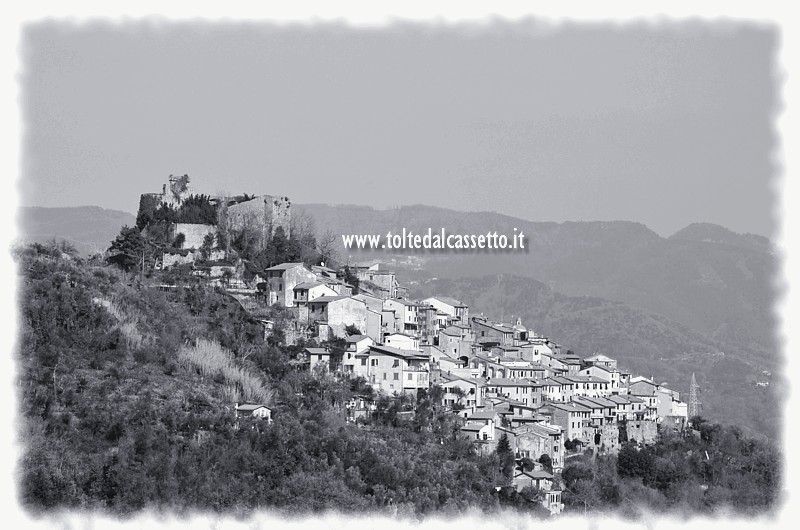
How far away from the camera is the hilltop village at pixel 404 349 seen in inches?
1205

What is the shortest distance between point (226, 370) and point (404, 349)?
197 inches

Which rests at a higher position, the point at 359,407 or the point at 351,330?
the point at 351,330

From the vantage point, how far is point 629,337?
3526 inches

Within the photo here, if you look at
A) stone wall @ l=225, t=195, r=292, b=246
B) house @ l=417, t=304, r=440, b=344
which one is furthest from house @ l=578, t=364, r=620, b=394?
stone wall @ l=225, t=195, r=292, b=246

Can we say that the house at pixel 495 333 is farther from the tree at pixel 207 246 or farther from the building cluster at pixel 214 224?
the tree at pixel 207 246

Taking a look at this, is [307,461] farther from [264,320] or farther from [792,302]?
[792,302]

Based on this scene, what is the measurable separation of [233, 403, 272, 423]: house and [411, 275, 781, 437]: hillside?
4430 centimetres

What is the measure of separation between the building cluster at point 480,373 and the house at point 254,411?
2788 mm

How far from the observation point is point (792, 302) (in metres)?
13.5

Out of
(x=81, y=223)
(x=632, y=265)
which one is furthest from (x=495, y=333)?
(x=632, y=265)

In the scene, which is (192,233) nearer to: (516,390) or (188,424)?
(516,390)

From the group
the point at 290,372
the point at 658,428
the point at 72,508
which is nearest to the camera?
the point at 72,508

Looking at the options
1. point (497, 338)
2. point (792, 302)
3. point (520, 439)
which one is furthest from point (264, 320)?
point (792, 302)

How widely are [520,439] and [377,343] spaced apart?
4.13 meters
